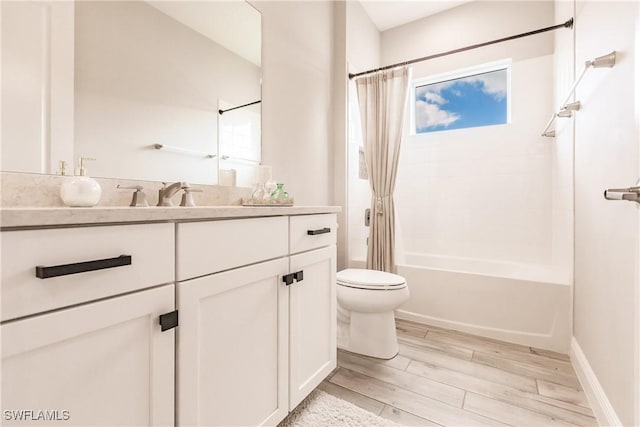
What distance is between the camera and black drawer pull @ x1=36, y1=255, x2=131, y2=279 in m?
0.51

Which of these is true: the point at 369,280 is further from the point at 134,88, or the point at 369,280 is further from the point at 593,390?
the point at 134,88

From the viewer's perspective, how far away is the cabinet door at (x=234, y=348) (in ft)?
2.51

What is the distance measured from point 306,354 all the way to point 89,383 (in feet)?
2.65

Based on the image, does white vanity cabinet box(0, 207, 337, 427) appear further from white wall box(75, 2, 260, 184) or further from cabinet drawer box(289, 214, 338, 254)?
white wall box(75, 2, 260, 184)

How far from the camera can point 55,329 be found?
53cm

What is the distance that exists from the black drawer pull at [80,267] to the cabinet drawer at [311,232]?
63cm

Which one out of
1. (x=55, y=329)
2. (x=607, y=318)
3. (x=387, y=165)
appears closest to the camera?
(x=55, y=329)

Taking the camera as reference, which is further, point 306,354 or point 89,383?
point 306,354

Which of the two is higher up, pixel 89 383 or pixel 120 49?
pixel 120 49

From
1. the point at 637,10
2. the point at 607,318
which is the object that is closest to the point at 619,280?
the point at 607,318

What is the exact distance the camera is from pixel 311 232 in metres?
1.27

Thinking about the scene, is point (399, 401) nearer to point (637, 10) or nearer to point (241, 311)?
point (241, 311)

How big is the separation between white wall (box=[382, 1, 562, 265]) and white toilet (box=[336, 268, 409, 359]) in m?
1.36

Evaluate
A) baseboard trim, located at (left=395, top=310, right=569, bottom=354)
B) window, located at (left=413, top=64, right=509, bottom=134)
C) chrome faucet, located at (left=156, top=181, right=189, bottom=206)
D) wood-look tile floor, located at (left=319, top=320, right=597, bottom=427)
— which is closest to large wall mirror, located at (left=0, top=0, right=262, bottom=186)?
chrome faucet, located at (left=156, top=181, right=189, bottom=206)
